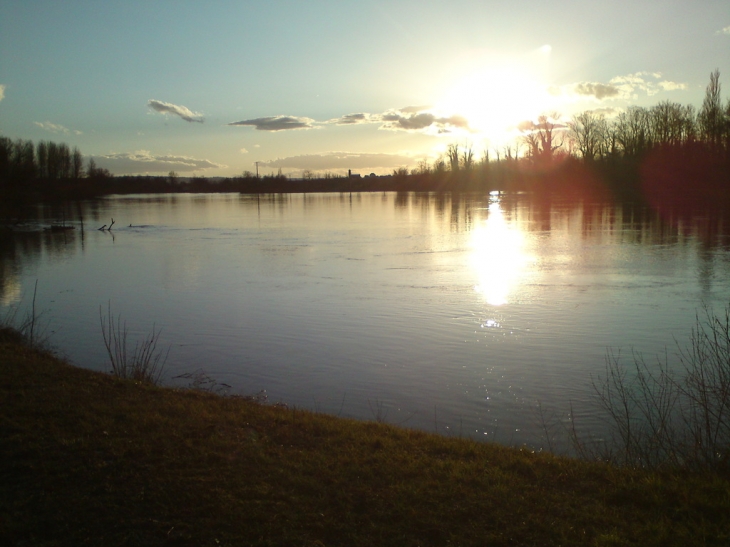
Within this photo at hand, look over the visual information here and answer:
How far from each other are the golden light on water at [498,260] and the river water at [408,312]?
0.11 m

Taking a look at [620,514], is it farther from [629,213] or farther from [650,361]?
[629,213]

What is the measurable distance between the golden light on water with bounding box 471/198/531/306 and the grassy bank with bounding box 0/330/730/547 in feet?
29.4

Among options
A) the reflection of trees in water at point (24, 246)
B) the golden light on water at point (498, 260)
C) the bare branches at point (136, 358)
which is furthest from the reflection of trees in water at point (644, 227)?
the reflection of trees in water at point (24, 246)

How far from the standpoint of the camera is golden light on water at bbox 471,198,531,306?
14971 mm

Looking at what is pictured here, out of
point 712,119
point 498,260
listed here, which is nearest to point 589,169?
point 712,119

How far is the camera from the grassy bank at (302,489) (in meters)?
3.64

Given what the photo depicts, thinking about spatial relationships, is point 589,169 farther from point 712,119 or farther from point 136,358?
point 136,358

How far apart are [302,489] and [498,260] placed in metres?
16.4

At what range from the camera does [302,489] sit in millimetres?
4199

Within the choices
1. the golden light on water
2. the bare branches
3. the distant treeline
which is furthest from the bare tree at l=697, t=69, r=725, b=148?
the bare branches

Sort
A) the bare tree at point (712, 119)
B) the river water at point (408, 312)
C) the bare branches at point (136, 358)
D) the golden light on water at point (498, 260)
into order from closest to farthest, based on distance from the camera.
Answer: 1. the river water at point (408, 312)
2. the bare branches at point (136, 358)
3. the golden light on water at point (498, 260)
4. the bare tree at point (712, 119)

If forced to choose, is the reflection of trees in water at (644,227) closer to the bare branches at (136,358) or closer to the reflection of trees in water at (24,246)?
the bare branches at (136,358)

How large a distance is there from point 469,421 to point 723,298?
8.66 m

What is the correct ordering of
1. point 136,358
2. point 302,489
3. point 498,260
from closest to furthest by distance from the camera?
1. point 302,489
2. point 136,358
3. point 498,260
